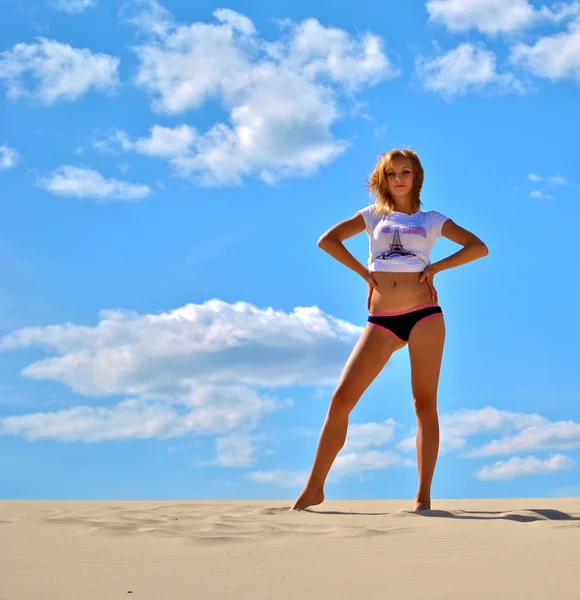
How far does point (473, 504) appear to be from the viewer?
6891 millimetres

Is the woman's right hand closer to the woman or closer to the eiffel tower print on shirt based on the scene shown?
the woman

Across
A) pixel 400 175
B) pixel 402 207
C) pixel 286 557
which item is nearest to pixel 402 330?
pixel 402 207

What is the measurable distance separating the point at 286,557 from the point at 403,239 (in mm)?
3147

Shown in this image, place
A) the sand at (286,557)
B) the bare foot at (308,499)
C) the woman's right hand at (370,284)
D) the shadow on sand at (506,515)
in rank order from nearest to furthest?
the sand at (286,557)
the shadow on sand at (506,515)
the bare foot at (308,499)
the woman's right hand at (370,284)

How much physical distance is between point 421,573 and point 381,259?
131 inches

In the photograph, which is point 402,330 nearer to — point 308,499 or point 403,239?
point 403,239

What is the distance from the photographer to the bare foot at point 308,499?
595cm

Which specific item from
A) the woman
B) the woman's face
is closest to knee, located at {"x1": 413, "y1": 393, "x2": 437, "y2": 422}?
the woman

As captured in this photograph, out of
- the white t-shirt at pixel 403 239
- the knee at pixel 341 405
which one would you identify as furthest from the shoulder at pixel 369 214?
the knee at pixel 341 405

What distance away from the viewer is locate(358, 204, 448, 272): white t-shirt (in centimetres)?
613

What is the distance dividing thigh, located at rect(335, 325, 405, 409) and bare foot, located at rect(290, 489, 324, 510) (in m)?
0.69

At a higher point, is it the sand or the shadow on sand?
the shadow on sand

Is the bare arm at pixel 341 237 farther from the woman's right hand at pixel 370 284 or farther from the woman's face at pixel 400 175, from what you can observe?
the woman's face at pixel 400 175

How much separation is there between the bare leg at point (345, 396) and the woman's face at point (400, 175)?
3.68 ft
